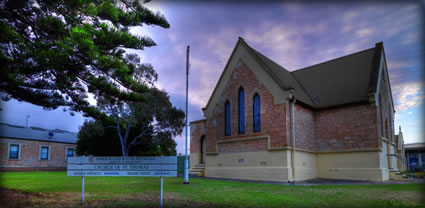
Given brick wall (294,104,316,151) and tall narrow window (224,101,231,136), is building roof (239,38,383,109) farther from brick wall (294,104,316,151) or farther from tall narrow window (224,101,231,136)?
tall narrow window (224,101,231,136)

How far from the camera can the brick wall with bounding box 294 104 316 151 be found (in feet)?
63.9

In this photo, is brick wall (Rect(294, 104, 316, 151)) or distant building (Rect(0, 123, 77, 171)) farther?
distant building (Rect(0, 123, 77, 171))

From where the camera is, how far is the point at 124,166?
885cm

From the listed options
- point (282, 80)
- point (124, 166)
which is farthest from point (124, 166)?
point (282, 80)

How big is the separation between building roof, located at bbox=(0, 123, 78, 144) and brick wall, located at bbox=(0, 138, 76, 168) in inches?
28.2

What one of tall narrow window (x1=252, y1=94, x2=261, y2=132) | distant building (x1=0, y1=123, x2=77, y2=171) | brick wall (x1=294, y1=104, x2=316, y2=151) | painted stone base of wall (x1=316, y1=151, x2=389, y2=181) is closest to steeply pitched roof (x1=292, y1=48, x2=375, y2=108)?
brick wall (x1=294, y1=104, x2=316, y2=151)

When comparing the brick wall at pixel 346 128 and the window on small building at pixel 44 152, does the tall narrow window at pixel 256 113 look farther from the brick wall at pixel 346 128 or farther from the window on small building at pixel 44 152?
the window on small building at pixel 44 152

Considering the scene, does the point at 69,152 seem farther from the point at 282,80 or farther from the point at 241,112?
the point at 282,80

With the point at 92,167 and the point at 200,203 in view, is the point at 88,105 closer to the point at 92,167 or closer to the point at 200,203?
the point at 92,167

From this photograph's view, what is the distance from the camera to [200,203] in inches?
339

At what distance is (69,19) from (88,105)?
4.36 metres

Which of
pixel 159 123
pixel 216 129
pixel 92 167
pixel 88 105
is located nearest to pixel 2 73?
pixel 88 105

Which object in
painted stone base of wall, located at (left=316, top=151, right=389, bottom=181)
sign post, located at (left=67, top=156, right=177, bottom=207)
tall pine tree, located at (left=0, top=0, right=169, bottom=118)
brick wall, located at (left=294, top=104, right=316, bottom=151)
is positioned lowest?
painted stone base of wall, located at (left=316, top=151, right=389, bottom=181)

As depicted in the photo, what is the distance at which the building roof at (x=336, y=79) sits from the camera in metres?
20.2
